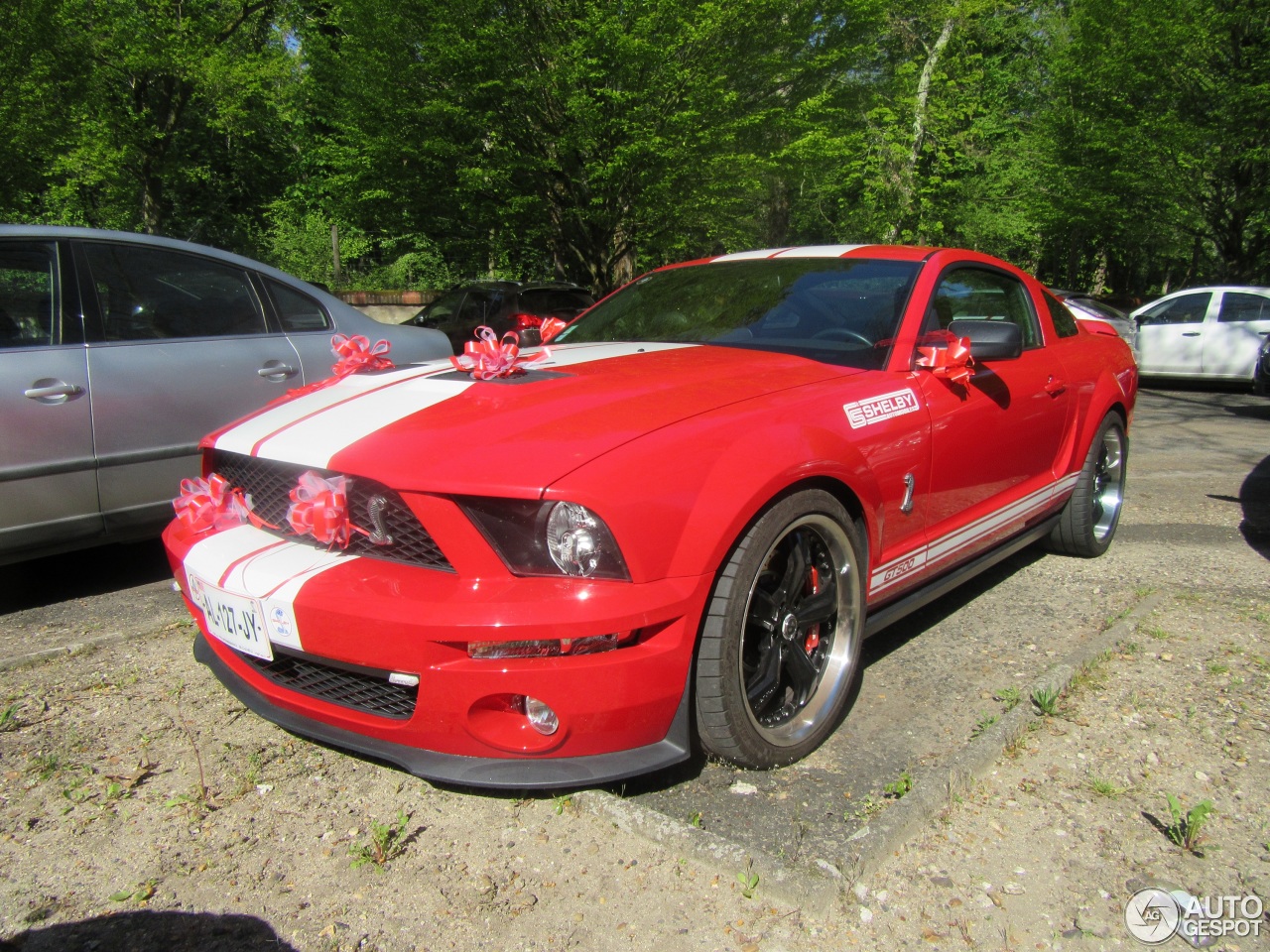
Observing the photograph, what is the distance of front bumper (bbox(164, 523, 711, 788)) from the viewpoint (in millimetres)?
2059

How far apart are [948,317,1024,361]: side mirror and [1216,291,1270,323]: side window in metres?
11.4

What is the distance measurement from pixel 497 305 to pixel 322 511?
438 inches

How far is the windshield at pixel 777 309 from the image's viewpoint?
10.6 ft

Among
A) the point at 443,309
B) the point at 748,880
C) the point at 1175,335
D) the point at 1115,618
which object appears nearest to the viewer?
the point at 748,880

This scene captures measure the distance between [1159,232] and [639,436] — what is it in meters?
20.9

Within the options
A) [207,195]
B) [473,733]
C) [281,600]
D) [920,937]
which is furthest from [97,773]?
[207,195]

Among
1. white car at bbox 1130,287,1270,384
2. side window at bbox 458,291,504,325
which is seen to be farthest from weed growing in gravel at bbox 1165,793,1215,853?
white car at bbox 1130,287,1270,384

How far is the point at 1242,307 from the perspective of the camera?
12352mm

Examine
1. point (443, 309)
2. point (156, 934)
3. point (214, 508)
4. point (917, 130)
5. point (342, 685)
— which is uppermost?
point (917, 130)

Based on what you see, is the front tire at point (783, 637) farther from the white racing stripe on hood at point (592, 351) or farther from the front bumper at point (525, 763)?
the white racing stripe on hood at point (592, 351)

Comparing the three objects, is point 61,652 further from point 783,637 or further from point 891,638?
point 891,638

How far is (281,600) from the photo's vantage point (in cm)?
223
